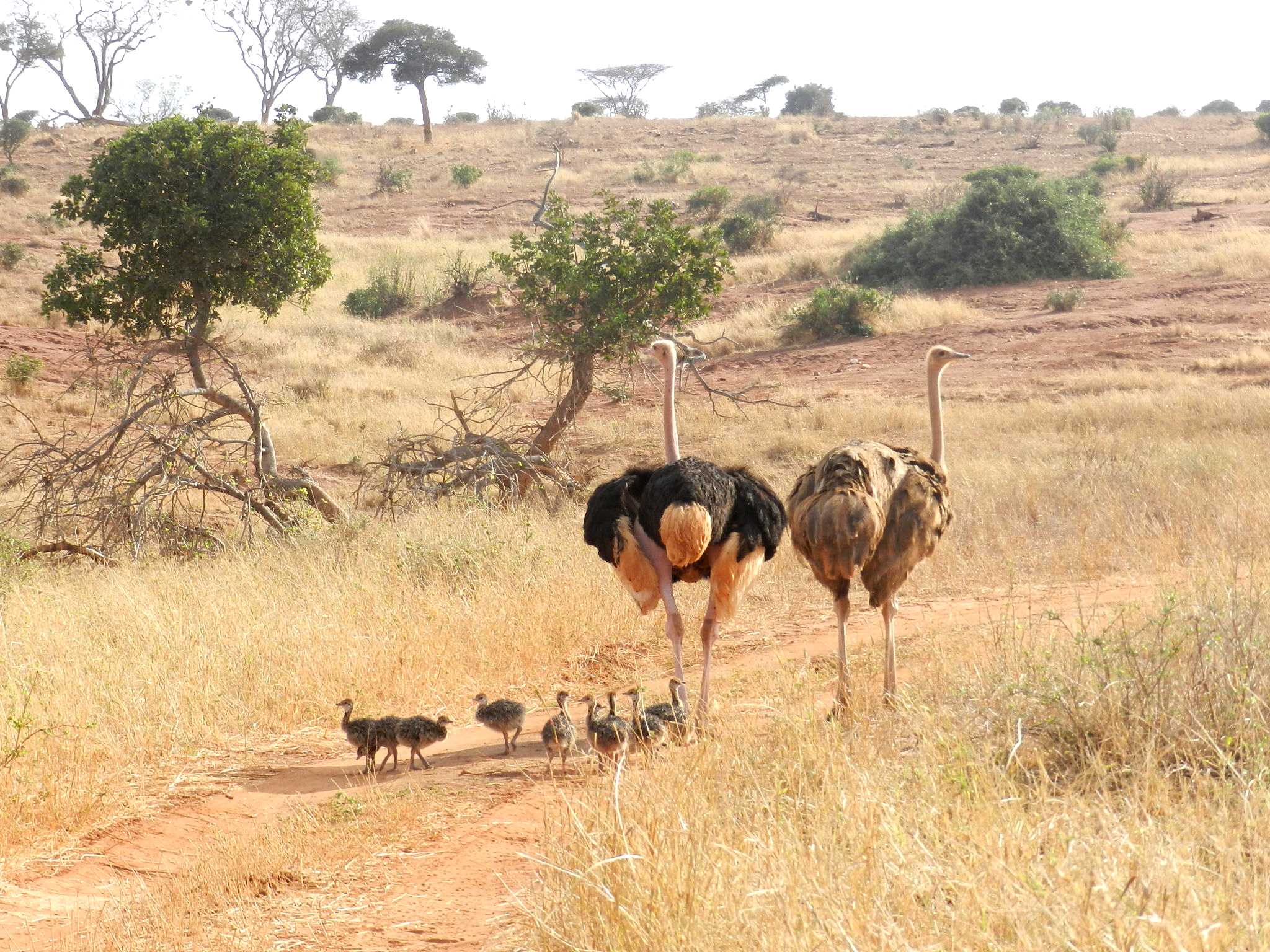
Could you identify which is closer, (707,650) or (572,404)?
(707,650)

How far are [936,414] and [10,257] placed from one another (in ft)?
77.6

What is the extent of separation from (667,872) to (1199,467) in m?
9.42

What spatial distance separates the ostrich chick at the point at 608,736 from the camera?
597cm

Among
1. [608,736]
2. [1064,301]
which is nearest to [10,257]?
[1064,301]

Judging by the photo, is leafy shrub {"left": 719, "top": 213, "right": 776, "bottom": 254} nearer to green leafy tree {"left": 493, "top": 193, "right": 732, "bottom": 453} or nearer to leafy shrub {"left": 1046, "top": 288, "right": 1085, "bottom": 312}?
leafy shrub {"left": 1046, "top": 288, "right": 1085, "bottom": 312}

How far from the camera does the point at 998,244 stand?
26.0 metres

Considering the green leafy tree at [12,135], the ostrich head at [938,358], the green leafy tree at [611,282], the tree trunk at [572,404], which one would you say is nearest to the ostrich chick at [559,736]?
the ostrich head at [938,358]

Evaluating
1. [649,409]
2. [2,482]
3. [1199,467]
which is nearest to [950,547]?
[1199,467]

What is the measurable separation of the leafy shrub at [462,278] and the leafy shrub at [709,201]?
8462mm

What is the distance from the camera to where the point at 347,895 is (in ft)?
15.9

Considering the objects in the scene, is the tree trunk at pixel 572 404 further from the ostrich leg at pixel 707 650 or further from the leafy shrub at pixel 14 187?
the leafy shrub at pixel 14 187

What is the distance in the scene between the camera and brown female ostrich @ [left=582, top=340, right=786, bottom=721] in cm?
646

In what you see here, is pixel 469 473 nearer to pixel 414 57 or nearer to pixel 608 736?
pixel 608 736

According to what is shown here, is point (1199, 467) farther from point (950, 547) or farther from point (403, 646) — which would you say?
point (403, 646)
